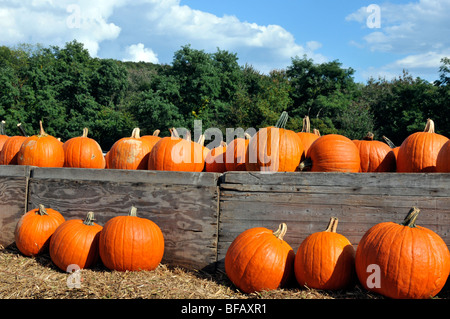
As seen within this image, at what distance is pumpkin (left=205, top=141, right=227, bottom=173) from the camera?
389cm

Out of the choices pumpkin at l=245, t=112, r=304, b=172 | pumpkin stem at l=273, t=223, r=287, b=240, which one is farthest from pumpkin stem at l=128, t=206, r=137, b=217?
pumpkin stem at l=273, t=223, r=287, b=240

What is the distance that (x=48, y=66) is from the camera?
32.0m

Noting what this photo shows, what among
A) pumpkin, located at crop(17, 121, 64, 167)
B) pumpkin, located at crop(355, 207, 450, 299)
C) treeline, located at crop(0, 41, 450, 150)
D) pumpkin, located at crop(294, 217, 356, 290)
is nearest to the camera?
pumpkin, located at crop(355, 207, 450, 299)

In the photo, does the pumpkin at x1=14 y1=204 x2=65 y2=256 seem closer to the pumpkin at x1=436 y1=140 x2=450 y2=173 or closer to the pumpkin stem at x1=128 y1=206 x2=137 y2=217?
the pumpkin stem at x1=128 y1=206 x2=137 y2=217

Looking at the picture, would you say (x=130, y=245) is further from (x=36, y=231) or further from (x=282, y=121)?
(x=282, y=121)

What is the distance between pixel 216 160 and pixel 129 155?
959 mm

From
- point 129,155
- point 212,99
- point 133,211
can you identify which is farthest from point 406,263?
point 212,99

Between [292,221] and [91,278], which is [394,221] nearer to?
[292,221]

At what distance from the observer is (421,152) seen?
321 cm

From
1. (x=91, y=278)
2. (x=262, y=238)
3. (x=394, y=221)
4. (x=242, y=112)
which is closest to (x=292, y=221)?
(x=262, y=238)

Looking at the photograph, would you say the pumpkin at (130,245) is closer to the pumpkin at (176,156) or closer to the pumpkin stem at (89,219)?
the pumpkin stem at (89,219)

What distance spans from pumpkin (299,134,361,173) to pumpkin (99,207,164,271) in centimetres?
153

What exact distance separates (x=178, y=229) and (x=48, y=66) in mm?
33024
